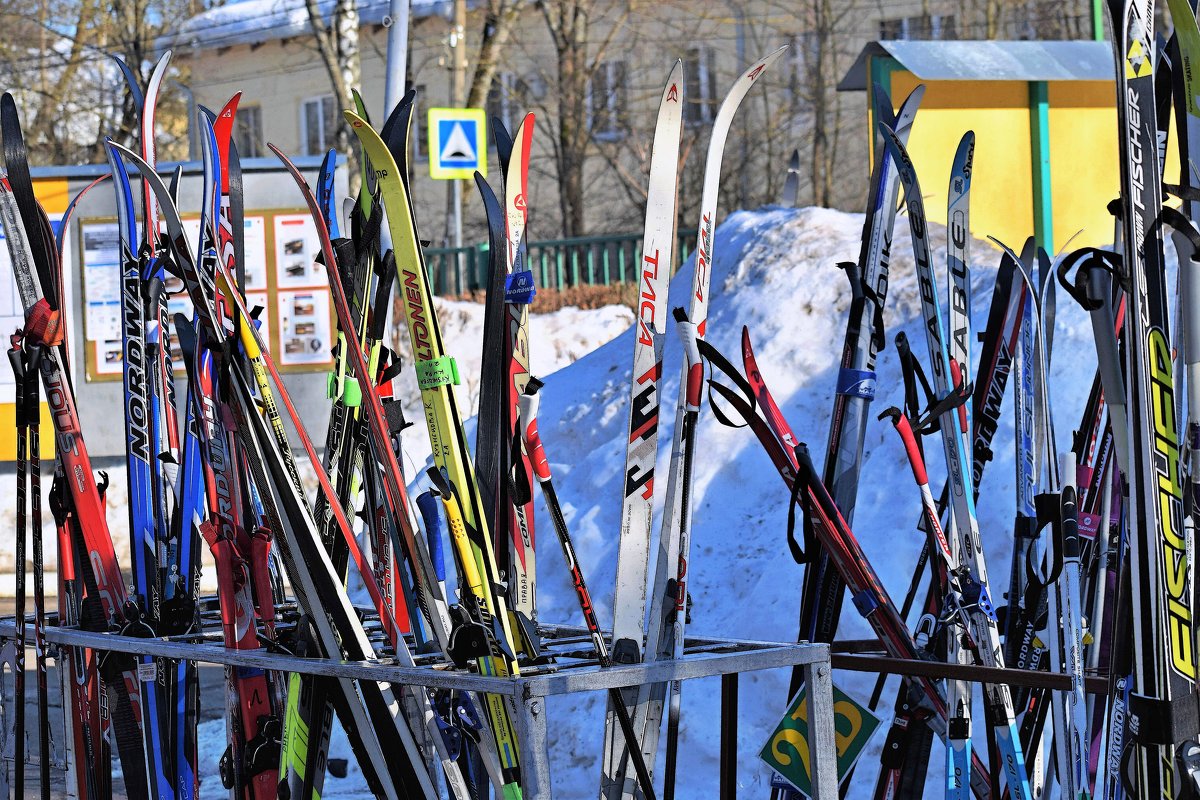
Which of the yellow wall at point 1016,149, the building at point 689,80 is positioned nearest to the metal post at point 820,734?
the yellow wall at point 1016,149

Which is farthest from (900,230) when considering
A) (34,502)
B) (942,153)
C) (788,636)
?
(34,502)

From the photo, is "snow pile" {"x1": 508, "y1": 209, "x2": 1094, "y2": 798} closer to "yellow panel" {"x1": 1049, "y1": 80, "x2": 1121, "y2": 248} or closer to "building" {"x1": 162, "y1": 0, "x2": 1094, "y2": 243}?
"yellow panel" {"x1": 1049, "y1": 80, "x2": 1121, "y2": 248}

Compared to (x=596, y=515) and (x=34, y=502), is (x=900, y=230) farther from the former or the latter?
(x=34, y=502)

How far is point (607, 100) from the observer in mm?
25797

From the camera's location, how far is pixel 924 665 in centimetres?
283

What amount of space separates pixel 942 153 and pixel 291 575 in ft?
23.2

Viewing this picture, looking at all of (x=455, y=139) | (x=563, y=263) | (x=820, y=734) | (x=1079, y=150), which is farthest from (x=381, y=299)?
(x=563, y=263)

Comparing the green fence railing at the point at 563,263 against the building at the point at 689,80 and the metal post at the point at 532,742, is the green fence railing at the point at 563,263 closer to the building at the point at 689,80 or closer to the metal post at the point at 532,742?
the building at the point at 689,80

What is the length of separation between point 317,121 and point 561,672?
92.7ft

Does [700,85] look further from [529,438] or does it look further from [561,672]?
[561,672]

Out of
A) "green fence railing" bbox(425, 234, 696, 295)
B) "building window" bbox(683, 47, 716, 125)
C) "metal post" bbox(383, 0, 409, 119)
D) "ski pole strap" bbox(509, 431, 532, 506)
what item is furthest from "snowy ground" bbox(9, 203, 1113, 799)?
"building window" bbox(683, 47, 716, 125)

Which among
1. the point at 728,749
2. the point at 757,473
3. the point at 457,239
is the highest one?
the point at 457,239

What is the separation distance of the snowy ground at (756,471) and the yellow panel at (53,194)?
391 centimetres

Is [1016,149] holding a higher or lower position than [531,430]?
higher
